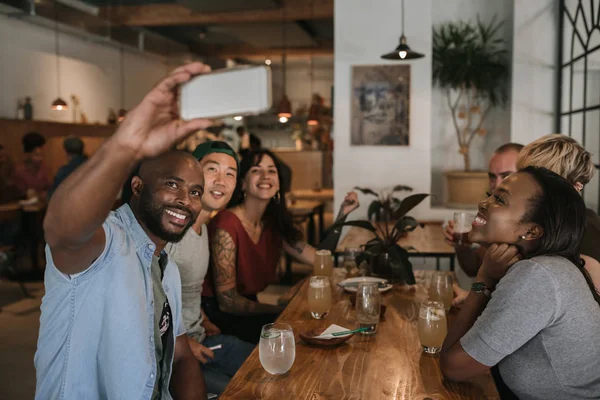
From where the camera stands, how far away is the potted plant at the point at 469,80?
520 cm

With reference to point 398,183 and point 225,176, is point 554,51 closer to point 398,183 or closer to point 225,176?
point 398,183

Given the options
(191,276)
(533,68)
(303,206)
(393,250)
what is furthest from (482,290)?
(303,206)

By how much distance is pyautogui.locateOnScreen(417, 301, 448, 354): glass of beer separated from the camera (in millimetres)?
1593

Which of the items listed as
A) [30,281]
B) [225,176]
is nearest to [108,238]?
[225,176]

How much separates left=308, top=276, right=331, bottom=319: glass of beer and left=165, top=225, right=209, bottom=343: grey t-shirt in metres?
0.56

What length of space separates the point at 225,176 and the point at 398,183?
296cm

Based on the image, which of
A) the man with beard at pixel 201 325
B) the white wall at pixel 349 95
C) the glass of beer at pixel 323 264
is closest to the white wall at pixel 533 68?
the white wall at pixel 349 95

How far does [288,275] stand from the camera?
5812 millimetres

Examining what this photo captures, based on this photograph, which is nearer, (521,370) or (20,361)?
(521,370)

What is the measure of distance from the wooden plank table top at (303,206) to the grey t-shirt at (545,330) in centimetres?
441

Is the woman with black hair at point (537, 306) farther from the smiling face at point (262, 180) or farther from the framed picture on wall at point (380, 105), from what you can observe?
the framed picture on wall at point (380, 105)

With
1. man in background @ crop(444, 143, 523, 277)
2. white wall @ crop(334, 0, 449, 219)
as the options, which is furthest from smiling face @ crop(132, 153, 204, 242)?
white wall @ crop(334, 0, 449, 219)

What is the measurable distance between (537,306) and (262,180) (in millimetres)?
1772

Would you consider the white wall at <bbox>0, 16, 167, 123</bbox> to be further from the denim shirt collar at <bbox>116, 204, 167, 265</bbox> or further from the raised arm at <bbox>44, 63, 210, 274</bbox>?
the raised arm at <bbox>44, 63, 210, 274</bbox>
